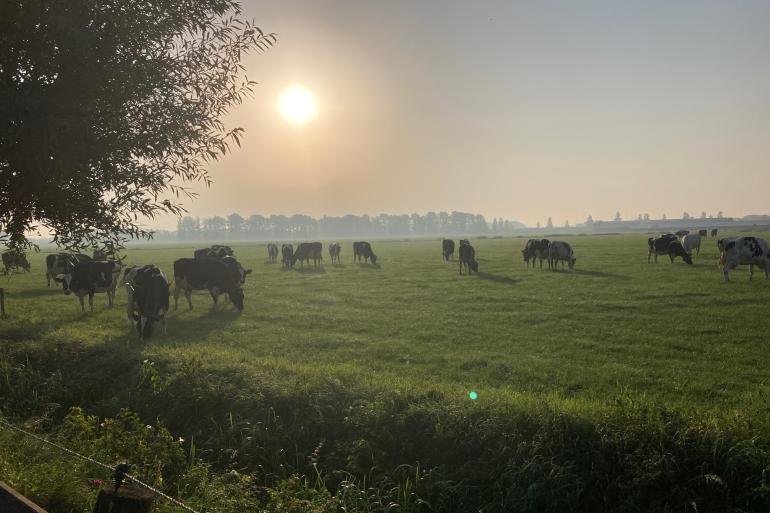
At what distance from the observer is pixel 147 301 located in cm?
1647

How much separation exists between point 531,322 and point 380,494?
470 inches

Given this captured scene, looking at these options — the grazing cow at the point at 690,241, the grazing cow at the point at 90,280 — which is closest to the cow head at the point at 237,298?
the grazing cow at the point at 90,280

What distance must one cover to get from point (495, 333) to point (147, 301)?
12.1 metres

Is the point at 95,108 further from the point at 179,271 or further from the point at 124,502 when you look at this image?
the point at 179,271

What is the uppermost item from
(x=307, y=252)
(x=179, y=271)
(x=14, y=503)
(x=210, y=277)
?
(x=307, y=252)

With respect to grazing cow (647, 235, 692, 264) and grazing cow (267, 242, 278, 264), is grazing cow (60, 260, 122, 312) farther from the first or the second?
grazing cow (647, 235, 692, 264)

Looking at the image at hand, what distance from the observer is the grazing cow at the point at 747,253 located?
976 inches

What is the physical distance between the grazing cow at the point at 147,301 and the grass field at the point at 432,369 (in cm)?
56

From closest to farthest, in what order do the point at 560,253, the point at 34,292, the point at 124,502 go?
the point at 124,502 < the point at 34,292 < the point at 560,253

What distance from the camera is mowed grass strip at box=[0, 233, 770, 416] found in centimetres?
1078

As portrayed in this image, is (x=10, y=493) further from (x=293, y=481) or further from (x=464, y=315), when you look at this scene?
(x=464, y=315)

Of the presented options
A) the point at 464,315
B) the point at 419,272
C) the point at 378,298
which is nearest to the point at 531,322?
the point at 464,315

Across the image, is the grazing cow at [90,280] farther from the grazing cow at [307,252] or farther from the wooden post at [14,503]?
the grazing cow at [307,252]

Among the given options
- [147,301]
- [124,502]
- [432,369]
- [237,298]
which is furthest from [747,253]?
[124,502]
